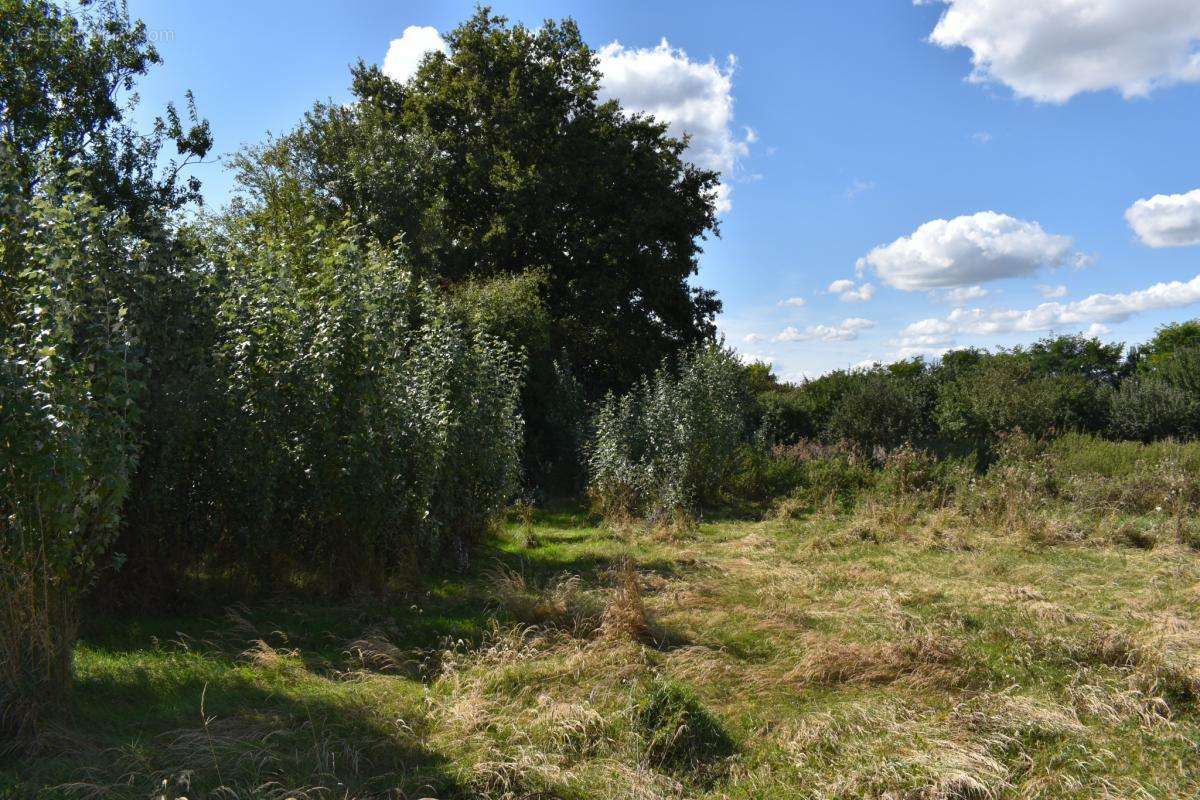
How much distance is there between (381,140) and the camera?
18547 millimetres

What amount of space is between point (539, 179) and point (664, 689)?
16.5 metres

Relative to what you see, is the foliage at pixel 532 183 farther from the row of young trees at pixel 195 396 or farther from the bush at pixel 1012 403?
the bush at pixel 1012 403

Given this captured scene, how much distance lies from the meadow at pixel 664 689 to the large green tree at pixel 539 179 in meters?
12.2

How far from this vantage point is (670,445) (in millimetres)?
12078

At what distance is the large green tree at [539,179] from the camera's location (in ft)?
62.6

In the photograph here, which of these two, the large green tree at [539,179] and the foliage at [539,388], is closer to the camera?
the foliage at [539,388]

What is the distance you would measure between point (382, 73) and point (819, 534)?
723 inches

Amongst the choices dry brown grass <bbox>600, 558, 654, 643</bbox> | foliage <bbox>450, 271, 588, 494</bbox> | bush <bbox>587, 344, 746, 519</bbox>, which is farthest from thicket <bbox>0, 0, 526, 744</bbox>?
foliage <bbox>450, 271, 588, 494</bbox>

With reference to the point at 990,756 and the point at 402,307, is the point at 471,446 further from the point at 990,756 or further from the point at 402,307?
the point at 990,756

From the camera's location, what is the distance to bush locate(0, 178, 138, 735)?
4.19 meters

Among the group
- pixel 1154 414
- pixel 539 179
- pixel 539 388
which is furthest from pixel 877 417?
pixel 539 179

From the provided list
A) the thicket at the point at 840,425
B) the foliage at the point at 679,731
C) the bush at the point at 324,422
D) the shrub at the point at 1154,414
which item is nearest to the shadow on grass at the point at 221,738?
the foliage at the point at 679,731

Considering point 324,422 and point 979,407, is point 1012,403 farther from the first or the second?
point 324,422

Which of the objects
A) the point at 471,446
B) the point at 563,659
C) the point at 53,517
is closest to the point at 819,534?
the point at 471,446
